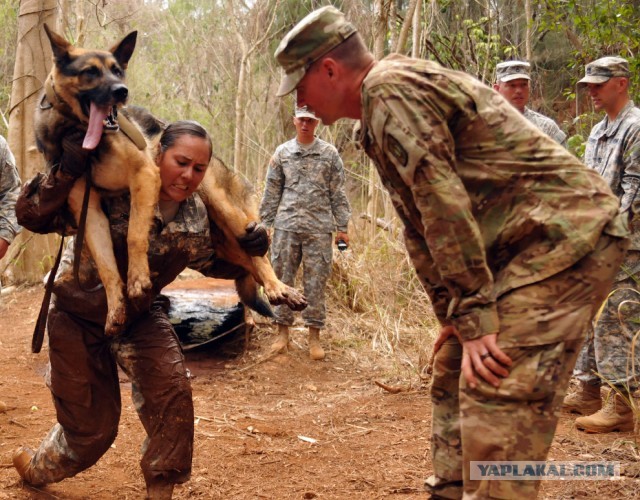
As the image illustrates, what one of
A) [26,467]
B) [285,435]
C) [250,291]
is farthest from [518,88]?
[26,467]

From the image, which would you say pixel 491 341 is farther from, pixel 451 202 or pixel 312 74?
pixel 312 74

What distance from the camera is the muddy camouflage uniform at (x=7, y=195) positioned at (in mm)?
5023

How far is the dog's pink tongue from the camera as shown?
3.41 m

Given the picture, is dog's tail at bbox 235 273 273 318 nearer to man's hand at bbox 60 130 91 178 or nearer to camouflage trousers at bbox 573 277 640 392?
man's hand at bbox 60 130 91 178

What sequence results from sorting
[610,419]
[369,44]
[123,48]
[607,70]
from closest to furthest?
[123,48] < [610,419] < [607,70] < [369,44]

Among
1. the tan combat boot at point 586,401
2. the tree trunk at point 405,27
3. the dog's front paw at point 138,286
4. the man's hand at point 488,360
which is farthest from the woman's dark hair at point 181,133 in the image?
the tree trunk at point 405,27

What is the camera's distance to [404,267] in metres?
8.02

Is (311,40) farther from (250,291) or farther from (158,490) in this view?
(158,490)

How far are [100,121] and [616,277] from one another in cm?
333

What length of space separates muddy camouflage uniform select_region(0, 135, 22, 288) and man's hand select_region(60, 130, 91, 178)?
178 centimetres

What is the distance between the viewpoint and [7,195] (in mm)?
5191

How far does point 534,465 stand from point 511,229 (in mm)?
759

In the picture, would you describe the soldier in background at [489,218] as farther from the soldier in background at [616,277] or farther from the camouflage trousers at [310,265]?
the camouflage trousers at [310,265]

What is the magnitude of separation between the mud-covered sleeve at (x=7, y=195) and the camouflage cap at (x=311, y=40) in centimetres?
320
